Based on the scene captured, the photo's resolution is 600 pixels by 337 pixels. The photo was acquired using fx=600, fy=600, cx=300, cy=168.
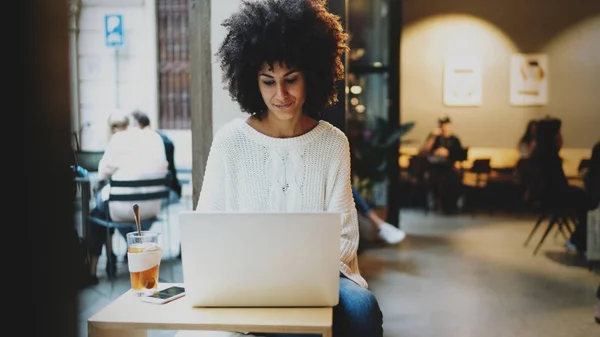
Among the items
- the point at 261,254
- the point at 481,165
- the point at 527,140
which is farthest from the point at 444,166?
the point at 261,254

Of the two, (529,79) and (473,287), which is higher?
(529,79)

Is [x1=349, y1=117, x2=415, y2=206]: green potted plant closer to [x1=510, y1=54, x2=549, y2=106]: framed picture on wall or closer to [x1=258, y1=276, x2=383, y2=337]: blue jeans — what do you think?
[x1=510, y1=54, x2=549, y2=106]: framed picture on wall

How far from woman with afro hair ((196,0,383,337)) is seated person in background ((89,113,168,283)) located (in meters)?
1.45

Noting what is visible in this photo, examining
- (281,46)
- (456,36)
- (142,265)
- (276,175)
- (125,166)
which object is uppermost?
(456,36)

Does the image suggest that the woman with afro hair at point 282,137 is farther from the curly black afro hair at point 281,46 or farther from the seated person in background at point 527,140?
the seated person in background at point 527,140

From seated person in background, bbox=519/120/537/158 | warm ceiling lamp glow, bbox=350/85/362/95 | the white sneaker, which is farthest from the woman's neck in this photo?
seated person in background, bbox=519/120/537/158

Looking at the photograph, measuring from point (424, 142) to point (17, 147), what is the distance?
29.7ft

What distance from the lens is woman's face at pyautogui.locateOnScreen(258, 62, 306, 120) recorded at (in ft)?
6.22

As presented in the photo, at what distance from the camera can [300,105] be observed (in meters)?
1.98

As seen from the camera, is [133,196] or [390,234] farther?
[390,234]

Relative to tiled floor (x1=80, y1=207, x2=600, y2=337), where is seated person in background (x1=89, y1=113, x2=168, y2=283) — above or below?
above

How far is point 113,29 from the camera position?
3.35 metres

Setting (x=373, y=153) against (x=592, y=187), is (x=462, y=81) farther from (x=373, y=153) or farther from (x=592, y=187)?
(x=592, y=187)

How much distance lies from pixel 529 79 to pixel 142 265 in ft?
28.9
